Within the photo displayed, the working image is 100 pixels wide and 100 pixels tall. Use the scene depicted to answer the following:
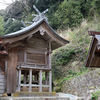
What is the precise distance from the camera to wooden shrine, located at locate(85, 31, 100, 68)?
5.74m

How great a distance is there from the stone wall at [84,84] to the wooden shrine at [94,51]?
5.33 m

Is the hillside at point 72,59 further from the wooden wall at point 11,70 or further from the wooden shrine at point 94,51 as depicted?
the wooden shrine at point 94,51

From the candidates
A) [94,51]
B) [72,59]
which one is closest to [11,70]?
[94,51]

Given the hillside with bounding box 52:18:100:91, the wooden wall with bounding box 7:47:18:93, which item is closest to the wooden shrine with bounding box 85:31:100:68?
the wooden wall with bounding box 7:47:18:93

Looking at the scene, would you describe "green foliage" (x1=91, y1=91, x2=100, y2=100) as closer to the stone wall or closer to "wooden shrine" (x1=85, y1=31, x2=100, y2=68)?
the stone wall

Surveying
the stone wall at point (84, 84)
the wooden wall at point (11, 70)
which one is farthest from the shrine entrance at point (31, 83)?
the stone wall at point (84, 84)

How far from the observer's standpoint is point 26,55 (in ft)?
41.1

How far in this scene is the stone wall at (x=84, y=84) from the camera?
12366mm

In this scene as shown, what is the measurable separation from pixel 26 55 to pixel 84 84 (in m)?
4.64

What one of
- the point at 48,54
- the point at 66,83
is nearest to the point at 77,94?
the point at 66,83

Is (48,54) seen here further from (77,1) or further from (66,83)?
(77,1)

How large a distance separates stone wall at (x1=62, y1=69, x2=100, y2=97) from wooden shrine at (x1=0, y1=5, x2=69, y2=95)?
1.92m

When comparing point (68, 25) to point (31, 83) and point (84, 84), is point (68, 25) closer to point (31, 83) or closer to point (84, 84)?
point (84, 84)

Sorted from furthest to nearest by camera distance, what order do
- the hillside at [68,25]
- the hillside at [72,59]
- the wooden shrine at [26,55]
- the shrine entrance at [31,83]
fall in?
the hillside at [68,25]
the hillside at [72,59]
the shrine entrance at [31,83]
the wooden shrine at [26,55]
